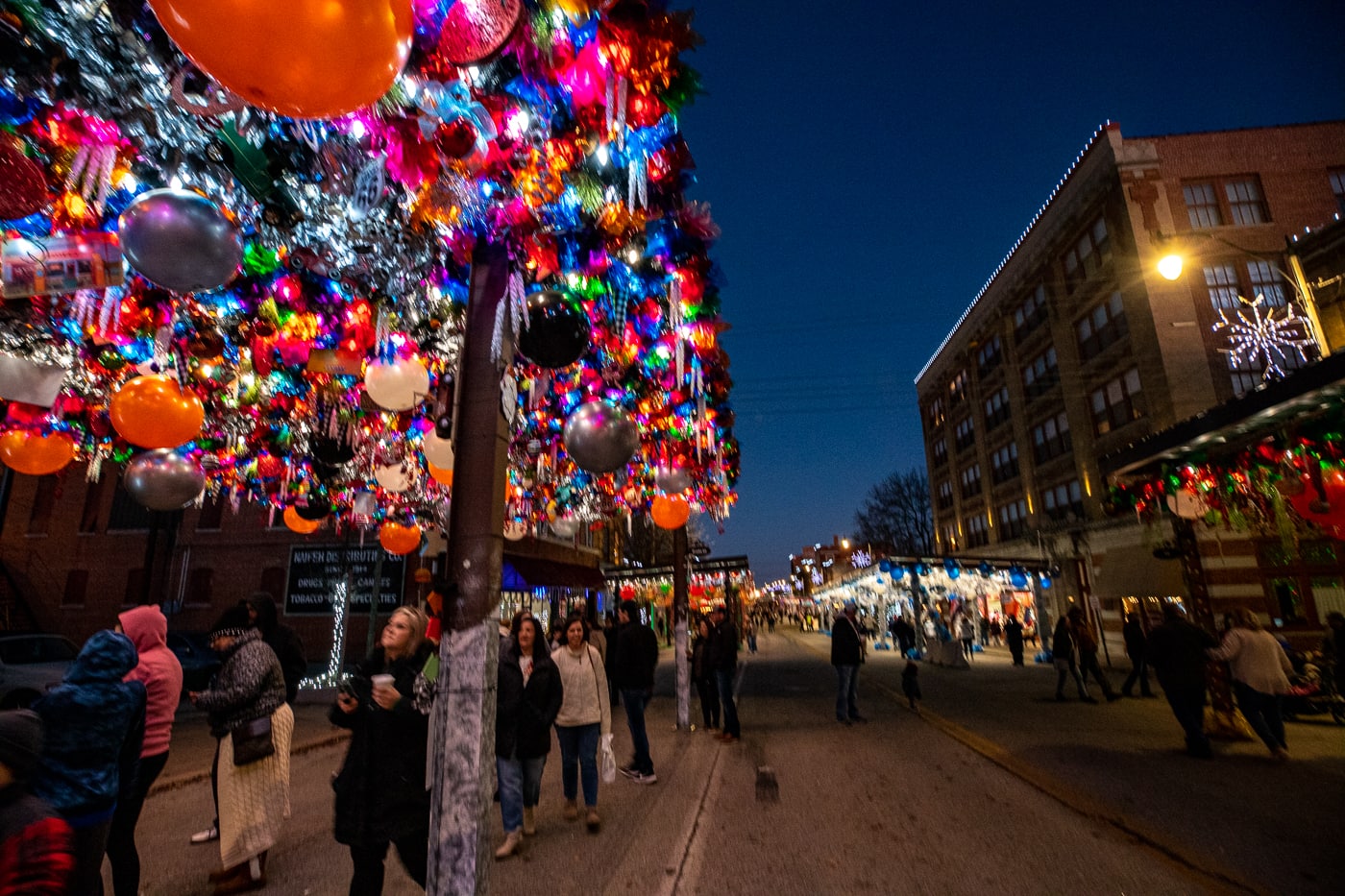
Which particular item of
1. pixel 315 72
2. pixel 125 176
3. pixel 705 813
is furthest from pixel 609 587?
pixel 315 72

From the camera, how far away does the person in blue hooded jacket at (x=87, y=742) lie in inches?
101

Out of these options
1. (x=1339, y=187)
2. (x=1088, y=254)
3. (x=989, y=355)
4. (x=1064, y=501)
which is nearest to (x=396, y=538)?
(x=1064, y=501)

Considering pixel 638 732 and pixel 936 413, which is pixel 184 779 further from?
pixel 936 413

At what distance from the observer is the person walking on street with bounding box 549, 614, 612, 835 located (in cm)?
536

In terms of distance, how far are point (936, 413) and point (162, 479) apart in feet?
140

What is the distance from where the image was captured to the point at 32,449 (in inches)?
228

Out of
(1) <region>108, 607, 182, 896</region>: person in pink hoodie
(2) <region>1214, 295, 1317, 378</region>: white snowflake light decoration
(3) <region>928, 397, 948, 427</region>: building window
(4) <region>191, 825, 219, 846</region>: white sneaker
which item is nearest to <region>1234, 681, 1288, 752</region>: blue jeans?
(1) <region>108, 607, 182, 896</region>: person in pink hoodie

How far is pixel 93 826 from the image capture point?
8.76 ft

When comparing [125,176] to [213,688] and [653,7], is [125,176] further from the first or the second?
[653,7]

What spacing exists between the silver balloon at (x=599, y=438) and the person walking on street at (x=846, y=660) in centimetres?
634

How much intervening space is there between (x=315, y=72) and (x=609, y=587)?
29346 mm

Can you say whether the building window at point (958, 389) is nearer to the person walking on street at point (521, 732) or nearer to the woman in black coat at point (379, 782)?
the person walking on street at point (521, 732)

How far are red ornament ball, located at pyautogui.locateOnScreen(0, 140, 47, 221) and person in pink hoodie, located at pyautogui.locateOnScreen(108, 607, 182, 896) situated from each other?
234 centimetres

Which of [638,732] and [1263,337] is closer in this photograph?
[638,732]
